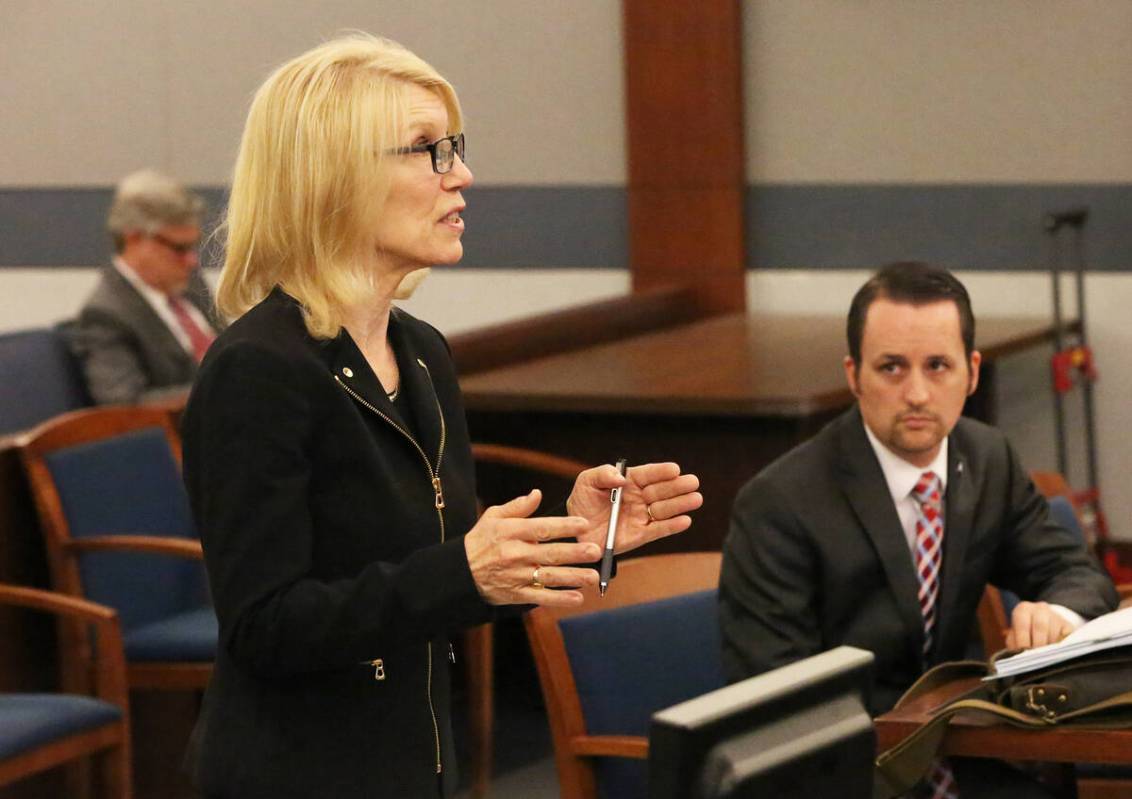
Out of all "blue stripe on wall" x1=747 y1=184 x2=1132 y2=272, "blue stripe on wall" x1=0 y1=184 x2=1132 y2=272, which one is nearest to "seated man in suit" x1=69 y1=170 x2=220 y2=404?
"blue stripe on wall" x1=0 y1=184 x2=1132 y2=272

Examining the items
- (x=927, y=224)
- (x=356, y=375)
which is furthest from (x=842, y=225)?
(x=356, y=375)

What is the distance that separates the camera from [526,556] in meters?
1.67

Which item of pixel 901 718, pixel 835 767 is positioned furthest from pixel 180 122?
pixel 835 767

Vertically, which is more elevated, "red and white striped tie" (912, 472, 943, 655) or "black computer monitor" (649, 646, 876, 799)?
"black computer monitor" (649, 646, 876, 799)

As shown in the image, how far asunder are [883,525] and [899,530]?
2 cm

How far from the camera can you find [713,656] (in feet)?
9.84

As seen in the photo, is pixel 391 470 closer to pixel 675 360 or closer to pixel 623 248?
pixel 675 360

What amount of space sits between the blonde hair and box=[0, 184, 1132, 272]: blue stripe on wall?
4.80 m

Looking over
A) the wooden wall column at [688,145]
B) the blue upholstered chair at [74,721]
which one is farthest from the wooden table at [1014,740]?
the wooden wall column at [688,145]

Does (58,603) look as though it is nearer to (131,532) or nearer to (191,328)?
(131,532)

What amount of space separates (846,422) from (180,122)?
565 centimetres

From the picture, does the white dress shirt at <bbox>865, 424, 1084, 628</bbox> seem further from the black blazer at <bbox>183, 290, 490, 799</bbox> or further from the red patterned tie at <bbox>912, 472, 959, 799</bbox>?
the black blazer at <bbox>183, 290, 490, 799</bbox>

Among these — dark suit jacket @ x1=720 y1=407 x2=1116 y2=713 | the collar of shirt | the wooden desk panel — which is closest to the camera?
dark suit jacket @ x1=720 y1=407 x2=1116 y2=713

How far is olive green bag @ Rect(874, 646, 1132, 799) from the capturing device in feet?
7.41
